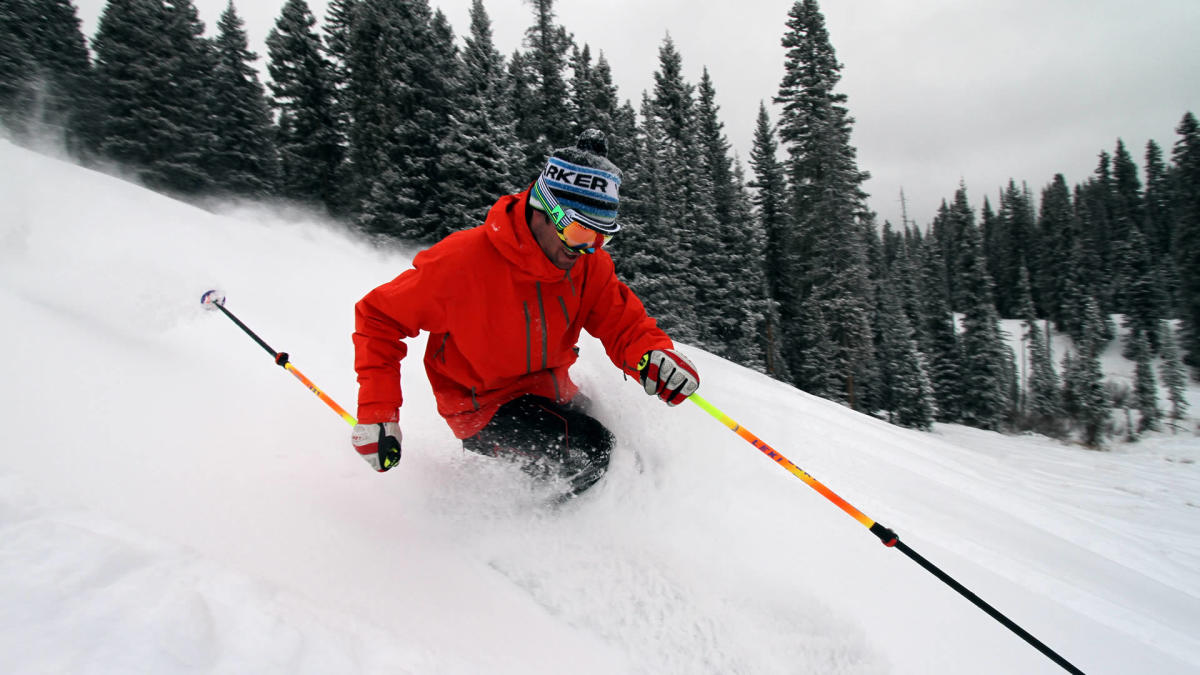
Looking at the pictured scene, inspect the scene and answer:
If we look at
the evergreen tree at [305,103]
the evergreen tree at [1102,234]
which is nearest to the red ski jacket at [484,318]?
the evergreen tree at [305,103]

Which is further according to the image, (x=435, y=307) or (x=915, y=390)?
(x=915, y=390)

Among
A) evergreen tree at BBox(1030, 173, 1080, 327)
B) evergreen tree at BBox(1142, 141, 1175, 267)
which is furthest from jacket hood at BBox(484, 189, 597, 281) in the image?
evergreen tree at BBox(1142, 141, 1175, 267)

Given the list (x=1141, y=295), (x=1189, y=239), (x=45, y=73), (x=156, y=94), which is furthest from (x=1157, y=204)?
(x=45, y=73)

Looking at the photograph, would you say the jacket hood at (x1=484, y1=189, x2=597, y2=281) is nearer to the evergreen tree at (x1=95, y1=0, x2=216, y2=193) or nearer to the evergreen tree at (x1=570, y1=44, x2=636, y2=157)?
the evergreen tree at (x1=570, y1=44, x2=636, y2=157)

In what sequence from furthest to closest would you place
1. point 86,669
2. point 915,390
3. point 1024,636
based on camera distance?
1. point 915,390
2. point 1024,636
3. point 86,669

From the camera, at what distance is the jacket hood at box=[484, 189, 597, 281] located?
289cm

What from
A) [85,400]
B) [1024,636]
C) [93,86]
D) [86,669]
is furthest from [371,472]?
[93,86]

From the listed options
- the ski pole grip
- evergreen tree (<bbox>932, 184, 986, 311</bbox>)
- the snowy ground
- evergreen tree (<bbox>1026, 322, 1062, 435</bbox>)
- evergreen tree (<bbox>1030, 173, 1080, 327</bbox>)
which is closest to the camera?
the snowy ground

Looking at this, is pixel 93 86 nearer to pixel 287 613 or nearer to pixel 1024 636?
pixel 287 613

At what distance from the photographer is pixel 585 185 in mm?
2855

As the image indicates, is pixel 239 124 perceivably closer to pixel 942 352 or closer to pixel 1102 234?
pixel 942 352

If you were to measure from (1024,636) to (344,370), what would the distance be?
614 centimetres

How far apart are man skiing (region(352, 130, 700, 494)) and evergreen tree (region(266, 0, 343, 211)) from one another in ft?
88.2

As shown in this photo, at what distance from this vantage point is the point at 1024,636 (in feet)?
6.76
